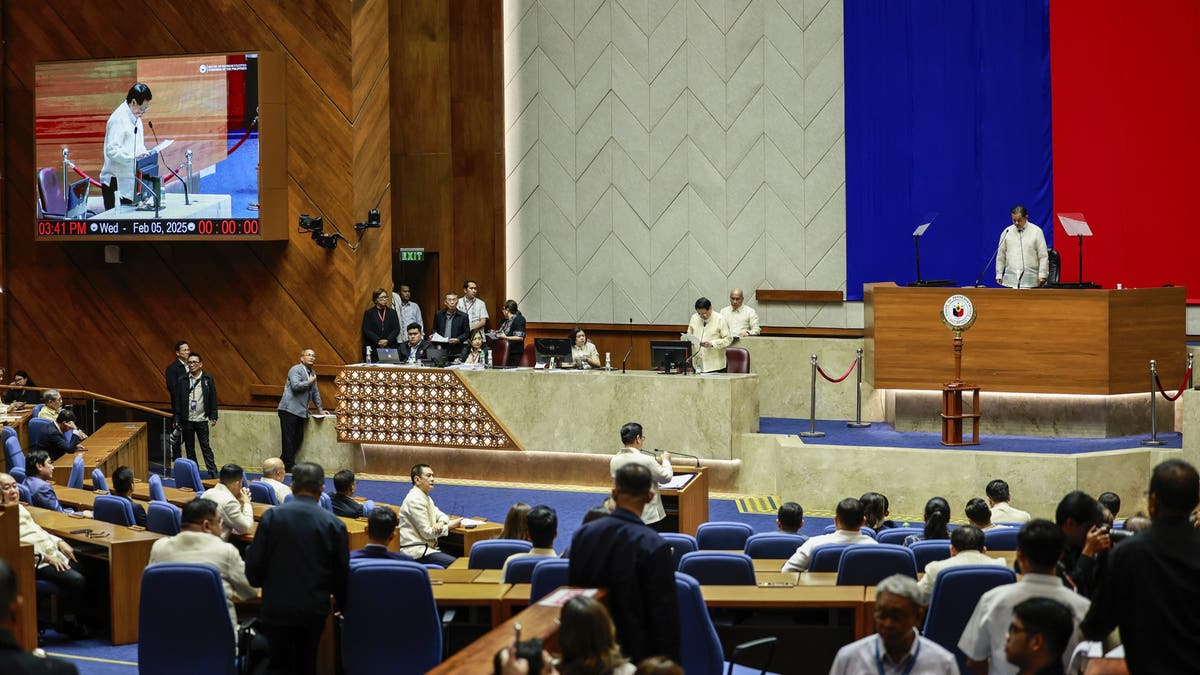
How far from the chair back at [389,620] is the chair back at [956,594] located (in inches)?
83.9

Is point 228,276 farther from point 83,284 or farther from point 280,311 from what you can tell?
point 83,284

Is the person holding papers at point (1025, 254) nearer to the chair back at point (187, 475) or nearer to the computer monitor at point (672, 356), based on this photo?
the computer monitor at point (672, 356)

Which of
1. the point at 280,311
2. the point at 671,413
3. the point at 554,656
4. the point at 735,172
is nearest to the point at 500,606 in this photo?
the point at 554,656

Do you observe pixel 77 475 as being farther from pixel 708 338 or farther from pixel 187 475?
pixel 708 338

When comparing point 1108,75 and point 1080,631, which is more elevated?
point 1108,75

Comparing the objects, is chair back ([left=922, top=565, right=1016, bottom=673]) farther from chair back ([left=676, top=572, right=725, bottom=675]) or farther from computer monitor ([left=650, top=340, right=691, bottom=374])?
computer monitor ([left=650, top=340, right=691, bottom=374])

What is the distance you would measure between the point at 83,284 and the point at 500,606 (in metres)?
12.6

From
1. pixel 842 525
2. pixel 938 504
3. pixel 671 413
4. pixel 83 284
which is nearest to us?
pixel 842 525

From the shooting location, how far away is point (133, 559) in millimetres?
8477

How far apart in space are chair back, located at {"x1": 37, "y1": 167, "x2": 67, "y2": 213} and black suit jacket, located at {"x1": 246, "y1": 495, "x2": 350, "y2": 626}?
38.3ft

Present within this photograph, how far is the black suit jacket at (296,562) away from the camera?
228 inches

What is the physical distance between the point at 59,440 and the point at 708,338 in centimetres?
681

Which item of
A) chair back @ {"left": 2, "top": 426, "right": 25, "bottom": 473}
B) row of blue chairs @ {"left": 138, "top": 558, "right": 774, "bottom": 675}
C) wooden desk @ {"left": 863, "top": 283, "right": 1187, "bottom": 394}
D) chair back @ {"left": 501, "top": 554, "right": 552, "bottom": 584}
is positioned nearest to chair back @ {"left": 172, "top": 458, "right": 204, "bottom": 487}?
chair back @ {"left": 2, "top": 426, "right": 25, "bottom": 473}

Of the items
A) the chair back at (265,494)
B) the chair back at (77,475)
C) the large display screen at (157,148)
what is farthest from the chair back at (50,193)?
the chair back at (265,494)
